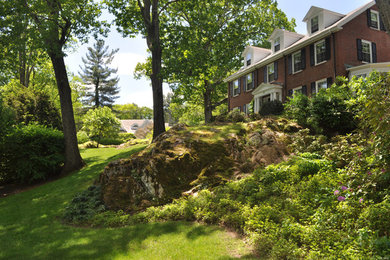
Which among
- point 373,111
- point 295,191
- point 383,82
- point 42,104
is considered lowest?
point 295,191

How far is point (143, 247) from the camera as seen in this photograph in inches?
192

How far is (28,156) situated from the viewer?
11672 millimetres

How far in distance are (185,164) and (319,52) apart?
571 inches

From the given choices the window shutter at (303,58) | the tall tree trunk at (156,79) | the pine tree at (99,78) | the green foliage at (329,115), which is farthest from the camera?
the pine tree at (99,78)

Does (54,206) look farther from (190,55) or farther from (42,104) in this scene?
(42,104)

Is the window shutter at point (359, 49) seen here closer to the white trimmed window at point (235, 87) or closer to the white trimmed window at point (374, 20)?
the white trimmed window at point (374, 20)

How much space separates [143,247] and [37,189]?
8.03 metres

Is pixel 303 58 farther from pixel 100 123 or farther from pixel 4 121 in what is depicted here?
pixel 4 121

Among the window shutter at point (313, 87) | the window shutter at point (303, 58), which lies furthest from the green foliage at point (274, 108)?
the window shutter at point (303, 58)

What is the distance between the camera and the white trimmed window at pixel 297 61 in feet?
63.9

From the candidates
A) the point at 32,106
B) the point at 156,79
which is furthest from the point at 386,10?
the point at 32,106

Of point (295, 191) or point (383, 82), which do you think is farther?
point (295, 191)

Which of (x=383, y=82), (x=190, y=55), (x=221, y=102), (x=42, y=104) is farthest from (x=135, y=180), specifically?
(x=221, y=102)

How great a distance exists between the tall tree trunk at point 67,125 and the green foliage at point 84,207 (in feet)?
16.7
